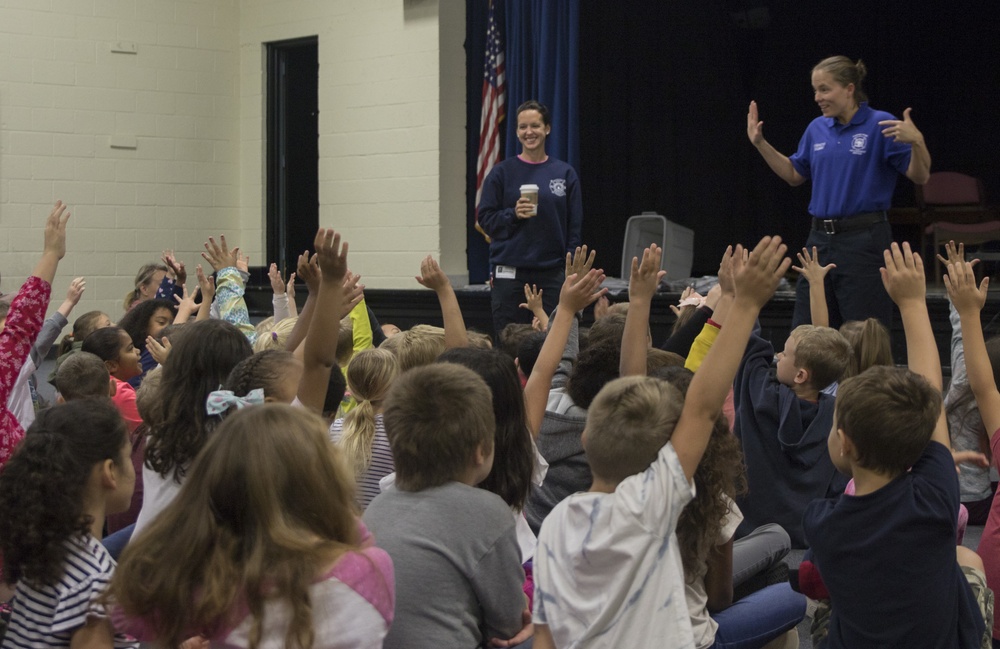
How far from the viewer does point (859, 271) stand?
4.84 metres

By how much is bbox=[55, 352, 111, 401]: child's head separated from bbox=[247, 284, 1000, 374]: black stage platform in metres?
3.93

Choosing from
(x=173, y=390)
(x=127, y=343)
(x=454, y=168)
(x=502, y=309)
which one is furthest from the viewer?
(x=454, y=168)

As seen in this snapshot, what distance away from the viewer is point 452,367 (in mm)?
1993

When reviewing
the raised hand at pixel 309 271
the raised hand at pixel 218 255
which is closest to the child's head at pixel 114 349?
the raised hand at pixel 218 255

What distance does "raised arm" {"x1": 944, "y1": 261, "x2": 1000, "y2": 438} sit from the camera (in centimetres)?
234

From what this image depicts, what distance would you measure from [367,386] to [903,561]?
1434 millimetres

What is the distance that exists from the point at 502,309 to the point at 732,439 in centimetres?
373

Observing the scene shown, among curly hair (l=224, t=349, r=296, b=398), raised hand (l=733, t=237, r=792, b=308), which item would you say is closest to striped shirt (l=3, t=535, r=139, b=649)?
curly hair (l=224, t=349, r=296, b=398)

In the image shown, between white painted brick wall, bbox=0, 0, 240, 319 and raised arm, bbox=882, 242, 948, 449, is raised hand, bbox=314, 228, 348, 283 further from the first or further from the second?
white painted brick wall, bbox=0, 0, 240, 319

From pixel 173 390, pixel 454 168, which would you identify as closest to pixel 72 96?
pixel 454 168

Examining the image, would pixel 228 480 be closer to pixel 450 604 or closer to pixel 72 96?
pixel 450 604

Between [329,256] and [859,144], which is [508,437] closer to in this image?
[329,256]

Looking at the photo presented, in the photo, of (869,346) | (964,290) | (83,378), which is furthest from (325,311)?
(869,346)

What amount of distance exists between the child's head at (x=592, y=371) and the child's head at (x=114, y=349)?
6.21 feet
